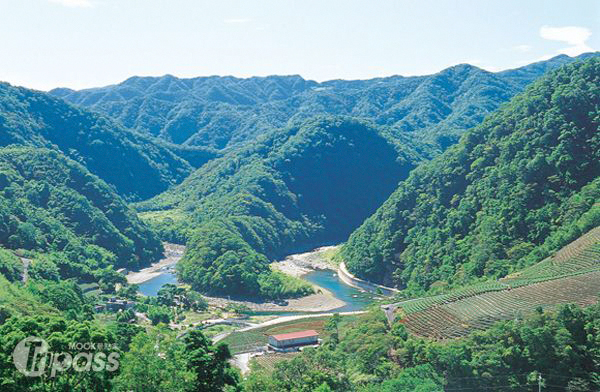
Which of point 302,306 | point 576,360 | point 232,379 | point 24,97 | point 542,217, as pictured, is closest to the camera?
point 232,379

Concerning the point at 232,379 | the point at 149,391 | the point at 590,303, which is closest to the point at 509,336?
the point at 590,303

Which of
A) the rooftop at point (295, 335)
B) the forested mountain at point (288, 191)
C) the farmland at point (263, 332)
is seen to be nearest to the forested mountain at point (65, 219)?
the forested mountain at point (288, 191)

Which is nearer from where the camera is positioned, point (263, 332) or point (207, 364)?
point (207, 364)

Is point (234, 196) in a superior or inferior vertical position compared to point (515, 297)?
superior

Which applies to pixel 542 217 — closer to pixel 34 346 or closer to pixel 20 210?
pixel 34 346

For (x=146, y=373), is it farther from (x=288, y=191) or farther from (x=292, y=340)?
(x=288, y=191)

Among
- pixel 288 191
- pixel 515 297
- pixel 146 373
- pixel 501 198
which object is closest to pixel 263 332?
pixel 515 297
